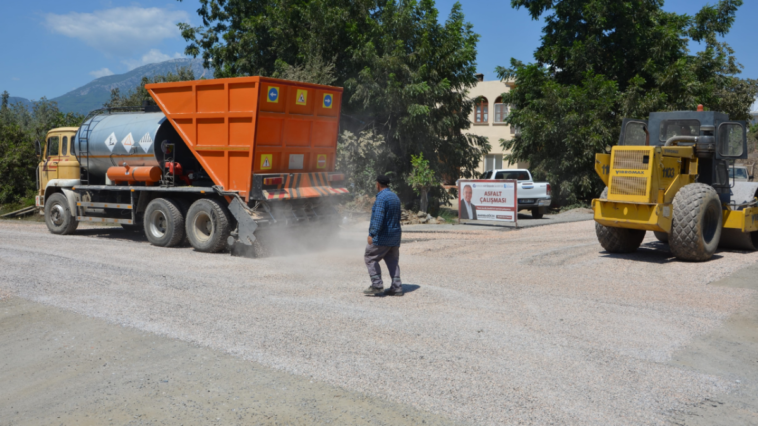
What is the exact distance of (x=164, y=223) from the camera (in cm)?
1327

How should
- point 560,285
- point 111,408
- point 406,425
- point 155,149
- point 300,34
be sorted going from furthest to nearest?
point 300,34 < point 155,149 < point 560,285 < point 111,408 < point 406,425

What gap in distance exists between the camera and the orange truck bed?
448 inches

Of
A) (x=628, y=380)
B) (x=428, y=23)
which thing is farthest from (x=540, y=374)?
(x=428, y=23)

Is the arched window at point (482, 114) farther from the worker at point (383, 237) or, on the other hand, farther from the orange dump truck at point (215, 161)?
the worker at point (383, 237)

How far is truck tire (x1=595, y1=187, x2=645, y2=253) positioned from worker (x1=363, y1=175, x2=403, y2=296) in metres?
5.83

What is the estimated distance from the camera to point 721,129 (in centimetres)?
1152

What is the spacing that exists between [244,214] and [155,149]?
3193 millimetres

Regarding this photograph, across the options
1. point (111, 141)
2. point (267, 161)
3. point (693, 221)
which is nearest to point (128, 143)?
point (111, 141)

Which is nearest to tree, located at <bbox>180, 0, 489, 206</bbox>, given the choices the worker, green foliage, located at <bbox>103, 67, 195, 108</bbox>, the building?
green foliage, located at <bbox>103, 67, 195, 108</bbox>

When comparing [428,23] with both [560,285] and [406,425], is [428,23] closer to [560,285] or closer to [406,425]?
[560,285]

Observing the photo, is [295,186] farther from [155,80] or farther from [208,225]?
→ [155,80]

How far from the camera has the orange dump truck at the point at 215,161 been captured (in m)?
11.5

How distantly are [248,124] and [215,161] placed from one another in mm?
1184

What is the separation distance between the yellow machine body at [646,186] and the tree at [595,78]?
519 inches
